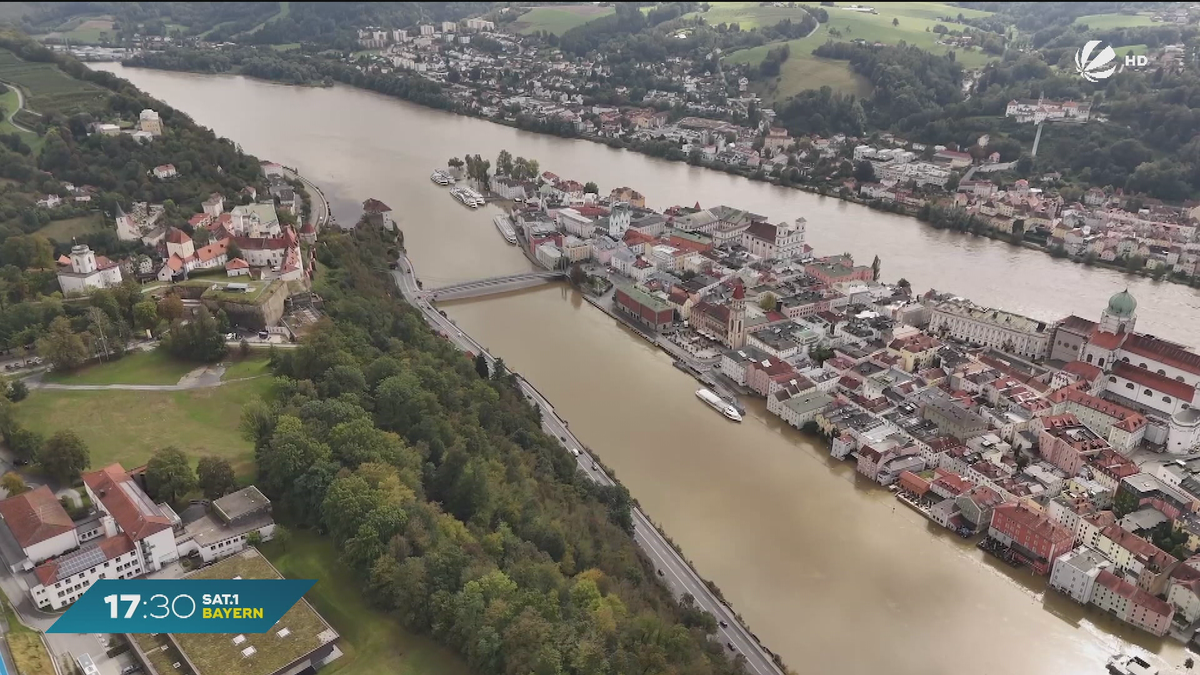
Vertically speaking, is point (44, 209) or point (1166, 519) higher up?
point (44, 209)

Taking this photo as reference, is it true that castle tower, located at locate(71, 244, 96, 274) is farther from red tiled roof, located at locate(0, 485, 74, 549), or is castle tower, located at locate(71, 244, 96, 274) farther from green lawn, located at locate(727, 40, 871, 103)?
green lawn, located at locate(727, 40, 871, 103)

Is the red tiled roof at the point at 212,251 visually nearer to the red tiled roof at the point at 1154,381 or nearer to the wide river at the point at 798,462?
the wide river at the point at 798,462

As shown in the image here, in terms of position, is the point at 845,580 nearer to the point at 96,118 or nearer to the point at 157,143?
the point at 157,143

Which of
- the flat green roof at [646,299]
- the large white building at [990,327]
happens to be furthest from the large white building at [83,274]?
the large white building at [990,327]

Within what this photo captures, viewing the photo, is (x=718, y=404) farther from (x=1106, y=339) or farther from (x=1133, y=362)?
(x=1133, y=362)

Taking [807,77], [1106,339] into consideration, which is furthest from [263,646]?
[807,77]

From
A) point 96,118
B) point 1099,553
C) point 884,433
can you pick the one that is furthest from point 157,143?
point 1099,553
